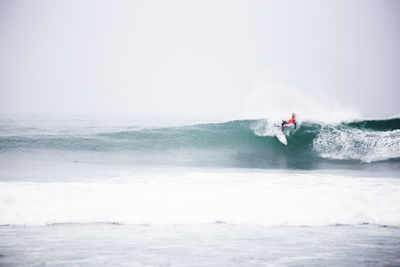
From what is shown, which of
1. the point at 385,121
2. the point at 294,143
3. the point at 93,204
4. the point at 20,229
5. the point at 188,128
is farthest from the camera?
the point at 188,128

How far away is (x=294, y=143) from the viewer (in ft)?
52.1

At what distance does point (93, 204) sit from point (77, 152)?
847 centimetres

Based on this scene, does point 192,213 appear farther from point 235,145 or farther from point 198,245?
point 235,145

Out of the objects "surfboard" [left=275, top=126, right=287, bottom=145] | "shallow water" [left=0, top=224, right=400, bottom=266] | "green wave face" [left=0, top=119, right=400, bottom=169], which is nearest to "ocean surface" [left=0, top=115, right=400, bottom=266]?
"shallow water" [left=0, top=224, right=400, bottom=266]

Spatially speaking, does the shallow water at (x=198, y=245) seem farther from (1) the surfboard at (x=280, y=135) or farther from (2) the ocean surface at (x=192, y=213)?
(1) the surfboard at (x=280, y=135)

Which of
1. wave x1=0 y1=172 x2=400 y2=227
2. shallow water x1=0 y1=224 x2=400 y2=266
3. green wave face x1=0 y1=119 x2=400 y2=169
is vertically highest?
green wave face x1=0 y1=119 x2=400 y2=169

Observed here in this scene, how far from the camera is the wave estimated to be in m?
6.00

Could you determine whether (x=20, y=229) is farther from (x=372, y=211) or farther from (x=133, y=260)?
(x=372, y=211)

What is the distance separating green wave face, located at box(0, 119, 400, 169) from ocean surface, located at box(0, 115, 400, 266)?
0.24 meters

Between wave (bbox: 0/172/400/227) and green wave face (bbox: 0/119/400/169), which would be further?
green wave face (bbox: 0/119/400/169)

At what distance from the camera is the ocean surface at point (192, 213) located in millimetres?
4281

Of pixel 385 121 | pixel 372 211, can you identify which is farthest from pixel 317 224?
pixel 385 121

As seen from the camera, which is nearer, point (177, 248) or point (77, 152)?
point (177, 248)

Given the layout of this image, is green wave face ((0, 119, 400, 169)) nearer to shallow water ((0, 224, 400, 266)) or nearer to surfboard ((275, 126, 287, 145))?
surfboard ((275, 126, 287, 145))
